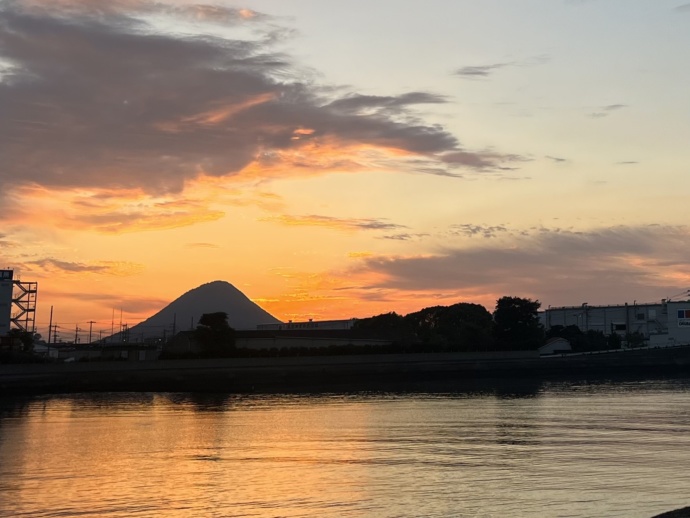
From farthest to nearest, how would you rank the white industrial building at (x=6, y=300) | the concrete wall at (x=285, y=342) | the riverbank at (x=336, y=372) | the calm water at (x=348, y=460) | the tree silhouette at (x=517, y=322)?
the tree silhouette at (x=517, y=322), the concrete wall at (x=285, y=342), the white industrial building at (x=6, y=300), the riverbank at (x=336, y=372), the calm water at (x=348, y=460)

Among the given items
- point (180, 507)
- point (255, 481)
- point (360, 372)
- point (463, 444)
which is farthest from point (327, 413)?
point (360, 372)

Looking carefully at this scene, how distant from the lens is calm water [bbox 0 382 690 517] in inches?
1286

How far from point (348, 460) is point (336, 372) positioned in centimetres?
7810

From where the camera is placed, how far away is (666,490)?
33688mm

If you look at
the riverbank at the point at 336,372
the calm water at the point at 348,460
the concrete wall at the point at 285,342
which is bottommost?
the calm water at the point at 348,460

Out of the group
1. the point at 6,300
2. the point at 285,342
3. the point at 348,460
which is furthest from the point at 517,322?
the point at 348,460

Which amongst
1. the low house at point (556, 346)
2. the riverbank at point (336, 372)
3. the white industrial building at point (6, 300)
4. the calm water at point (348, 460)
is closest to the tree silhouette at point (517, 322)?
the low house at point (556, 346)

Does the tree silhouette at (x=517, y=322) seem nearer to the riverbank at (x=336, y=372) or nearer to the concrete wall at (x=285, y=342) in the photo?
the riverbank at (x=336, y=372)

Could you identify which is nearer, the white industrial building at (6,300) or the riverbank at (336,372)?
the riverbank at (336,372)

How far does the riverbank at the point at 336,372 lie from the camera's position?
10319cm

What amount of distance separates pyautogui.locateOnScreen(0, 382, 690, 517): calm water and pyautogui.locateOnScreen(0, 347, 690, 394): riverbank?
77.8 feet

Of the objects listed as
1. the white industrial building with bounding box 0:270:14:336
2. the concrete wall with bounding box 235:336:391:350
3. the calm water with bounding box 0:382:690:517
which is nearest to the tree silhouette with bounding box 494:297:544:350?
the concrete wall with bounding box 235:336:391:350

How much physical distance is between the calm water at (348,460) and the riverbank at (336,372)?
23706 millimetres

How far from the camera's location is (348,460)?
146 ft
